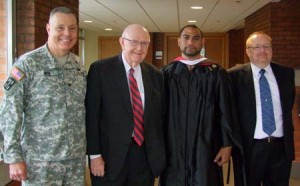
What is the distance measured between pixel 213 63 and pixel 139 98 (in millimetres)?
668

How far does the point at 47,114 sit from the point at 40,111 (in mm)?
41

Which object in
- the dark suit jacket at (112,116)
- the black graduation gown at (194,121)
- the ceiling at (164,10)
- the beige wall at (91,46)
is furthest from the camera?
the beige wall at (91,46)

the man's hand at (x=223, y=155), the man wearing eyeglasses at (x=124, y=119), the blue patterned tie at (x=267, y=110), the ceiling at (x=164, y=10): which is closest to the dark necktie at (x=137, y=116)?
the man wearing eyeglasses at (x=124, y=119)

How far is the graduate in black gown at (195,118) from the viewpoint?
2652mm

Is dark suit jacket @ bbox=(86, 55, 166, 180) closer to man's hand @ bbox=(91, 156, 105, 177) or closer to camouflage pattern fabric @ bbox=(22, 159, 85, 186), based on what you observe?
man's hand @ bbox=(91, 156, 105, 177)

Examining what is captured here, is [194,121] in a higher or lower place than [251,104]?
lower

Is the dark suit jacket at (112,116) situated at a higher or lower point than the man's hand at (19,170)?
higher

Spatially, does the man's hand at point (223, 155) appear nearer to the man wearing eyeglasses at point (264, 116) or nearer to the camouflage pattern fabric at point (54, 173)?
the man wearing eyeglasses at point (264, 116)

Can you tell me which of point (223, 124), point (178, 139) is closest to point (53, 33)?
point (178, 139)

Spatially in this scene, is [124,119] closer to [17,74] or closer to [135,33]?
[135,33]

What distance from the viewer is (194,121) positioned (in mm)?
2646

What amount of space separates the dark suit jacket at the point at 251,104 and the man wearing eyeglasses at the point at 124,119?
28.8 inches

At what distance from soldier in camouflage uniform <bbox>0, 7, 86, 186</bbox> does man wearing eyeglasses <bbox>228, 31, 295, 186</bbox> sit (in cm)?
129

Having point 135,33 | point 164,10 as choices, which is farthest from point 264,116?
point 164,10
